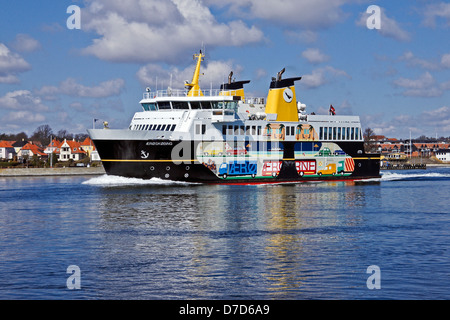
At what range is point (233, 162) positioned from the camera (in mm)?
56812

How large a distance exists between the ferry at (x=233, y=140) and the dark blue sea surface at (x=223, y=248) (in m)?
10.3

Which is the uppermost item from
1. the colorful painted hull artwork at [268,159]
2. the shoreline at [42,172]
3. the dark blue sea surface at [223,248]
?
the colorful painted hull artwork at [268,159]

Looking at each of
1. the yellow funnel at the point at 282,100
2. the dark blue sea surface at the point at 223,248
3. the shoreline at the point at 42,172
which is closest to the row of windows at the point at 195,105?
the yellow funnel at the point at 282,100

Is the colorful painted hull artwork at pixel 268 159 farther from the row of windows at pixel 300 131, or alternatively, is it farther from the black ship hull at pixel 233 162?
the row of windows at pixel 300 131

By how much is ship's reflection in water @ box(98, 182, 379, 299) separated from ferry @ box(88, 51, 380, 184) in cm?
833

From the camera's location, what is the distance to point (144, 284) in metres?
17.7

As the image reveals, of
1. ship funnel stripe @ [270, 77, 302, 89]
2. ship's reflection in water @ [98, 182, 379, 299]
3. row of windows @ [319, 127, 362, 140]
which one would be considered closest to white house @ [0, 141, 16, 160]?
ship funnel stripe @ [270, 77, 302, 89]

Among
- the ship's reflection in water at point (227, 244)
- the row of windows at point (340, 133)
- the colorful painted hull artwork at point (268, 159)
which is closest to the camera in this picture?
the ship's reflection in water at point (227, 244)

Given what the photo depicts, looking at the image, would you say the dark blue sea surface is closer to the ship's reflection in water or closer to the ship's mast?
the ship's reflection in water

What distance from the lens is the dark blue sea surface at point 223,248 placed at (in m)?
17.3

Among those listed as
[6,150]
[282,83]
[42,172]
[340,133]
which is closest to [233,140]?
[282,83]

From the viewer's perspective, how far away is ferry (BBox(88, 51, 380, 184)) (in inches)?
2053
